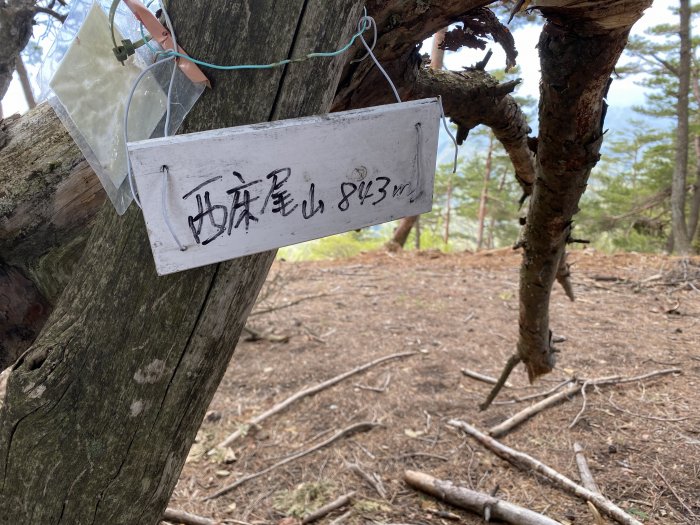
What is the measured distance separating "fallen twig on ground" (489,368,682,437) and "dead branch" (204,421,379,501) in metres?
0.71

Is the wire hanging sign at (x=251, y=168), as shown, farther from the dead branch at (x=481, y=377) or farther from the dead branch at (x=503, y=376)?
the dead branch at (x=481, y=377)

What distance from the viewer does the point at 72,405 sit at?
37.1 inches

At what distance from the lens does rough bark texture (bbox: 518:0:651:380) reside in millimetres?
1266

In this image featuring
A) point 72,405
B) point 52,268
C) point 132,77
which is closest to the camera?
point 132,77

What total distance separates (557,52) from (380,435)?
217 centimetres

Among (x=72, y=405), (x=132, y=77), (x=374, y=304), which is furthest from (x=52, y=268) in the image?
(x=374, y=304)

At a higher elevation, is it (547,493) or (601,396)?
(547,493)

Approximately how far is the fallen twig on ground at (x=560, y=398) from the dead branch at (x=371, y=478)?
0.71 m

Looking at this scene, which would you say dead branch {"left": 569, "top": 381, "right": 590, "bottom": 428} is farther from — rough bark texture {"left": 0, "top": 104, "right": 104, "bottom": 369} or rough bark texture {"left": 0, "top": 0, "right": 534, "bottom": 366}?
rough bark texture {"left": 0, "top": 104, "right": 104, "bottom": 369}

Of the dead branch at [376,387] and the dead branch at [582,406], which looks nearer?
the dead branch at [582,406]

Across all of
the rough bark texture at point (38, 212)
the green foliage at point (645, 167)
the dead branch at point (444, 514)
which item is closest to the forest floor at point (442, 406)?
the dead branch at point (444, 514)

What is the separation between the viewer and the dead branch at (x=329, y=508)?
2.21m

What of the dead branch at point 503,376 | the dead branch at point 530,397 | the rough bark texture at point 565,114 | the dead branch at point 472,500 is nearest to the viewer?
the rough bark texture at point 565,114

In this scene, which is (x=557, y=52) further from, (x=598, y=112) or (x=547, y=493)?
(x=547, y=493)
